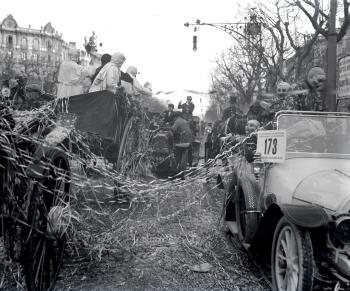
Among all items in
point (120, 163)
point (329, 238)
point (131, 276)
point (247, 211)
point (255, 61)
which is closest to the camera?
point (329, 238)

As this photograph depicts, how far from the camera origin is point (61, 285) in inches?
154

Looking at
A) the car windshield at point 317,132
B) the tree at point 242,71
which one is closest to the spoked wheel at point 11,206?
the car windshield at point 317,132

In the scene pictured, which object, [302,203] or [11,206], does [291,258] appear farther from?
[11,206]

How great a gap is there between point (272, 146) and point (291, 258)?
50.2 inches

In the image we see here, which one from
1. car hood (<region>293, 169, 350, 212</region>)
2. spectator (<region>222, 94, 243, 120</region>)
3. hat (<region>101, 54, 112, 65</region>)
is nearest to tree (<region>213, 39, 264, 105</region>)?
spectator (<region>222, 94, 243, 120</region>)

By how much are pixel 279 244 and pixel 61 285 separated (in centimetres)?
186

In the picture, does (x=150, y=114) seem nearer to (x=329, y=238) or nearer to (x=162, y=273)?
(x=162, y=273)

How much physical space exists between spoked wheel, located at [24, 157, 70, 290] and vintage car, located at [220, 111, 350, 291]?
1.70 meters

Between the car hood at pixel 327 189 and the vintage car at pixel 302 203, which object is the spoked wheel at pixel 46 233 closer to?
the vintage car at pixel 302 203

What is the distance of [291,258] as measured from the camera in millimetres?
3357

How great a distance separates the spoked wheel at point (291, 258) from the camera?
3.13 metres

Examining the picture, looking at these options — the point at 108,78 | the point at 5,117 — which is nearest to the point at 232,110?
the point at 108,78

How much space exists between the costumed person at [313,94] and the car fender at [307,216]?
10.1 feet

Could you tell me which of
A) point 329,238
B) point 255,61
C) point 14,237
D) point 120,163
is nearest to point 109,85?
point 120,163
